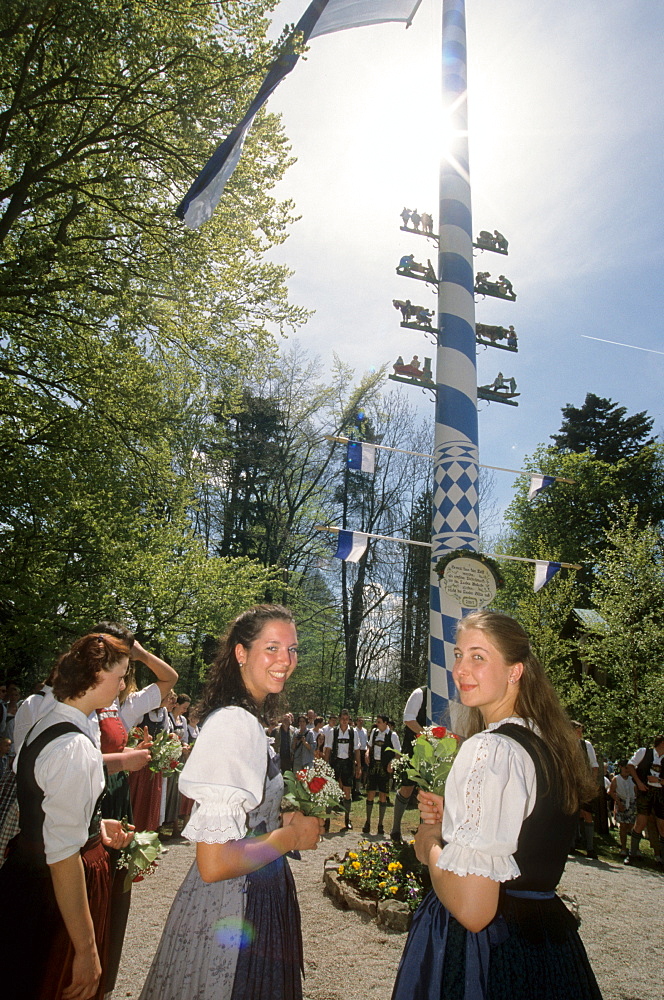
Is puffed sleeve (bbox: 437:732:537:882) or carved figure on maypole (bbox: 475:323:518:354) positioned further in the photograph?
carved figure on maypole (bbox: 475:323:518:354)

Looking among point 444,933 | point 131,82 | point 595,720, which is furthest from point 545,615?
point 444,933

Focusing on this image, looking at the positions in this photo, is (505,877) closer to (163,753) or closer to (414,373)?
(163,753)

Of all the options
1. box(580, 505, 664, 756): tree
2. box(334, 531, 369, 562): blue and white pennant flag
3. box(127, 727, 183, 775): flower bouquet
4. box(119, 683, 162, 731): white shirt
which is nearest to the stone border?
box(127, 727, 183, 775): flower bouquet

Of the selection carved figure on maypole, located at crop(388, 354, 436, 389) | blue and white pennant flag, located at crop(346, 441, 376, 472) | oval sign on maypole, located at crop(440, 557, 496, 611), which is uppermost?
carved figure on maypole, located at crop(388, 354, 436, 389)

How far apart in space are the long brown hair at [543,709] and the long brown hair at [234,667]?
0.75 m

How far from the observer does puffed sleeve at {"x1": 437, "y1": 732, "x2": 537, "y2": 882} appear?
1.74 meters

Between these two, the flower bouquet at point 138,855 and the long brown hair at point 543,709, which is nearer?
the long brown hair at point 543,709

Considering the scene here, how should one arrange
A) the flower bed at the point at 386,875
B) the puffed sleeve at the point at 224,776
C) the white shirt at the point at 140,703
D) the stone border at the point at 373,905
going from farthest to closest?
the flower bed at the point at 386,875, the stone border at the point at 373,905, the white shirt at the point at 140,703, the puffed sleeve at the point at 224,776

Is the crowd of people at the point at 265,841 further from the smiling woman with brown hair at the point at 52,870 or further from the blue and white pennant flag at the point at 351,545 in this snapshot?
the blue and white pennant flag at the point at 351,545

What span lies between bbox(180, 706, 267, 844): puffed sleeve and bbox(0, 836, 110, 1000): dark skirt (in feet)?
2.62

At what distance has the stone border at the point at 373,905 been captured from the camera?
5.39 m

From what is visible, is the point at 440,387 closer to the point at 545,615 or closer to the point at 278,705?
the point at 278,705

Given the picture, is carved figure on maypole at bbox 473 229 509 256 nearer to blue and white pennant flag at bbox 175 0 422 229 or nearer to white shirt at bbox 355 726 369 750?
blue and white pennant flag at bbox 175 0 422 229

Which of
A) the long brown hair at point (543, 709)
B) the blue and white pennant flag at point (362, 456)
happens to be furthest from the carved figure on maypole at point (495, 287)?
the long brown hair at point (543, 709)
